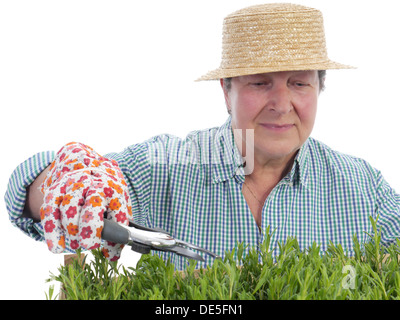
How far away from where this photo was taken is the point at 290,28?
1.96 m

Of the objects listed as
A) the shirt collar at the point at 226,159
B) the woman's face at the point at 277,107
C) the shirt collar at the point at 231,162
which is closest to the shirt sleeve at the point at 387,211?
the shirt collar at the point at 231,162

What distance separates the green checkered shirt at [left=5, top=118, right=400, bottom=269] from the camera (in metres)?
2.24

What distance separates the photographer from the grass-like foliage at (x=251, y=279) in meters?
1.12

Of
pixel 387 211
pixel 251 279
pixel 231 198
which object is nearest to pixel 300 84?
pixel 231 198

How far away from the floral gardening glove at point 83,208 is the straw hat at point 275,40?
0.77 metres

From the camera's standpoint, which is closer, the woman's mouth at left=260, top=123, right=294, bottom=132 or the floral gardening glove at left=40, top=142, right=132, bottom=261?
the floral gardening glove at left=40, top=142, right=132, bottom=261

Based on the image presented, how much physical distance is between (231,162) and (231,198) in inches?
6.0

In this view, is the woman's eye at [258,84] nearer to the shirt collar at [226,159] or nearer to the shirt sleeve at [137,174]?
the shirt collar at [226,159]

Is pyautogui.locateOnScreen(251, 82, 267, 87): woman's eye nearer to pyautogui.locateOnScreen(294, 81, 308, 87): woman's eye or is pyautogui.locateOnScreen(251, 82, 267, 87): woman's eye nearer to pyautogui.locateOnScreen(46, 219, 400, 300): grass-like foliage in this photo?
pyautogui.locateOnScreen(294, 81, 308, 87): woman's eye

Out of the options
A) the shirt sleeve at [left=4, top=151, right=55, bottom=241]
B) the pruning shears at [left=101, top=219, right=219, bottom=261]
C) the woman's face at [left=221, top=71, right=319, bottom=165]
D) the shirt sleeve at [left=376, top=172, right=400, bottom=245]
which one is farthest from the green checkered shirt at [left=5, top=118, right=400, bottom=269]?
the pruning shears at [left=101, top=219, right=219, bottom=261]

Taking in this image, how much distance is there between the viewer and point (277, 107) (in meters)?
1.97

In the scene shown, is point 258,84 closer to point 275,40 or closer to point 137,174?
point 275,40

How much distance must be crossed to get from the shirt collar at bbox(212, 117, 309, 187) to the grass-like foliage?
0.91 meters
